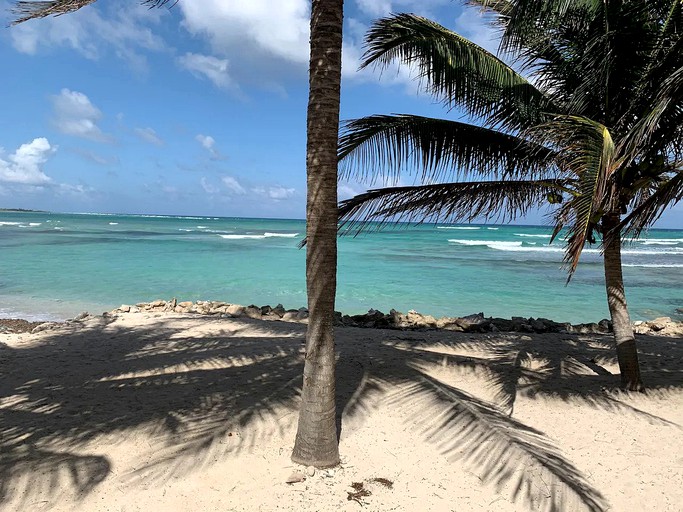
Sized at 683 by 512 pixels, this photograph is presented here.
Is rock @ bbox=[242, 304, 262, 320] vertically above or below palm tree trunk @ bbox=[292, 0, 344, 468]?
below

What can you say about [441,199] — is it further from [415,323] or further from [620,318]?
[415,323]

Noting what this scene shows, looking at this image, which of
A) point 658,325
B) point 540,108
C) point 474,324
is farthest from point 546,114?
point 658,325

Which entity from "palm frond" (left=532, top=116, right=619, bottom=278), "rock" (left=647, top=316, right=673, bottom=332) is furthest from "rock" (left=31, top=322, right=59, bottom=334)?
"rock" (left=647, top=316, right=673, bottom=332)

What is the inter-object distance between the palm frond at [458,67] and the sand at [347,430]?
3.07 meters

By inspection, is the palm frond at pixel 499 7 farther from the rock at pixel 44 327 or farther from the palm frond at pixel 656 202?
the rock at pixel 44 327

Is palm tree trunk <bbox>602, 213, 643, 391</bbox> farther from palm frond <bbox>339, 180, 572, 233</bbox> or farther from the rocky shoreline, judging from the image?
the rocky shoreline

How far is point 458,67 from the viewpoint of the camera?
503cm

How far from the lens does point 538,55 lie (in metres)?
5.45

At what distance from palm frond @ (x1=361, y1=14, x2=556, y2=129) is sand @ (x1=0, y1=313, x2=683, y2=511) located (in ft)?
10.1

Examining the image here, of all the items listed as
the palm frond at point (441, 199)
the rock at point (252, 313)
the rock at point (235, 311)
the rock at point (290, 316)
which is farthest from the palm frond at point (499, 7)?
the rock at point (235, 311)

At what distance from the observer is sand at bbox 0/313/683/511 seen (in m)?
3.32

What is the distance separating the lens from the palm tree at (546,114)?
4387 millimetres

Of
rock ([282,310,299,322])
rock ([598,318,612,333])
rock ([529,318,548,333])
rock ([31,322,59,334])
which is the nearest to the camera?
rock ([31,322,59,334])

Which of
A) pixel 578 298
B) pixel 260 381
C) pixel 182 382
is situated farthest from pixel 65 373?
pixel 578 298
